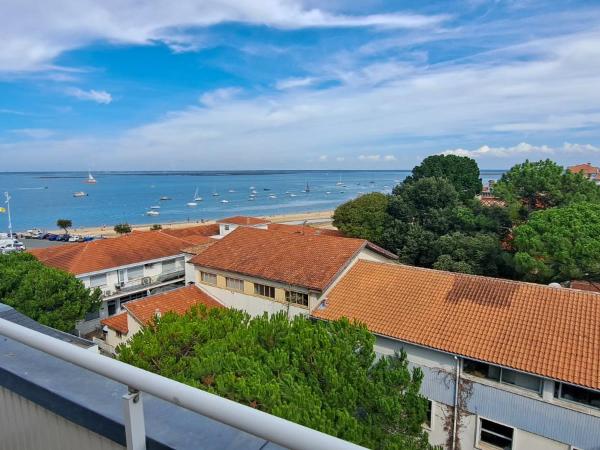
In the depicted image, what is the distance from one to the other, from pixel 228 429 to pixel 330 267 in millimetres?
18850

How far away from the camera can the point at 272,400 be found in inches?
344

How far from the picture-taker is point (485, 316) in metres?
15.9

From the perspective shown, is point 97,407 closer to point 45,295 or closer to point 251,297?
point 251,297

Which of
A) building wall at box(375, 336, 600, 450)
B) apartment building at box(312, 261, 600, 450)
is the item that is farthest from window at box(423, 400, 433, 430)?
building wall at box(375, 336, 600, 450)

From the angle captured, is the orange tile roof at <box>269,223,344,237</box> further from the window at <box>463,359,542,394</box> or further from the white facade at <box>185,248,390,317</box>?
the window at <box>463,359,542,394</box>

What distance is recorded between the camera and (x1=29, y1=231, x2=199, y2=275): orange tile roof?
28.6m

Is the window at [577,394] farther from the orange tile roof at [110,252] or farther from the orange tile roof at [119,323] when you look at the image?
the orange tile roof at [110,252]

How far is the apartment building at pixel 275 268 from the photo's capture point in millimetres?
20141

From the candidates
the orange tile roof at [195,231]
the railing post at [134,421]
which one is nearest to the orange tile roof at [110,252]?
the orange tile roof at [195,231]

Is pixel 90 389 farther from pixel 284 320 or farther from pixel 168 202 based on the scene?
pixel 168 202

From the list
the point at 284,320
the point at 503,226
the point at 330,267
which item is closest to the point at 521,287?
the point at 330,267

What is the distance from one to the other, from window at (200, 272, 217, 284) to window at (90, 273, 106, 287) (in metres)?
9.38

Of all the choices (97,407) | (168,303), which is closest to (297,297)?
(168,303)

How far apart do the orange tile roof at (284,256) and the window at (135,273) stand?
9225mm
